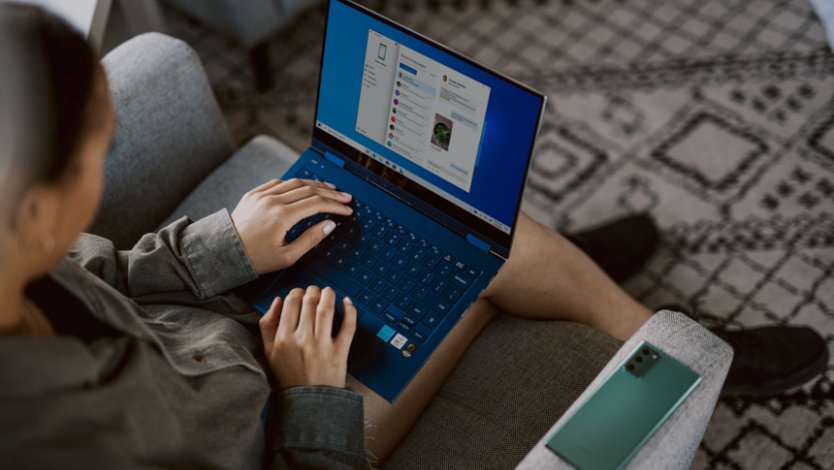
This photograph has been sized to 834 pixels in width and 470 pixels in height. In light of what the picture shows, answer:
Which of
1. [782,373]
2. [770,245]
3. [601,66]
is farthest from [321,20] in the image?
[782,373]

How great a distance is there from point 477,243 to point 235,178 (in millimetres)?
491

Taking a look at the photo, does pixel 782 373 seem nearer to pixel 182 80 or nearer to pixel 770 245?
pixel 770 245

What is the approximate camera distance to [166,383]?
71cm

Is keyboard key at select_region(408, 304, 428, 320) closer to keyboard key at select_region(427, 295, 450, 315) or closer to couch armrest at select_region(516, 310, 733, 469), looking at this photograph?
keyboard key at select_region(427, 295, 450, 315)

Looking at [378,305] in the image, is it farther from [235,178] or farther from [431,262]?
[235,178]

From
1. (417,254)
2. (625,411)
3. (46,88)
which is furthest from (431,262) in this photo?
(46,88)

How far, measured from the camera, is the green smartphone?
2.30 ft

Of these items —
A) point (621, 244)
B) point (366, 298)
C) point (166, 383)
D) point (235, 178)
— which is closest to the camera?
point (166, 383)

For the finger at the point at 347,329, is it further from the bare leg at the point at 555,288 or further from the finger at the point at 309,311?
the bare leg at the point at 555,288

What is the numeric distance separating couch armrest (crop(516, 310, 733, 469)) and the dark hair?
55cm

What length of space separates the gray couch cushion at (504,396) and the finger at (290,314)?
0.82 feet

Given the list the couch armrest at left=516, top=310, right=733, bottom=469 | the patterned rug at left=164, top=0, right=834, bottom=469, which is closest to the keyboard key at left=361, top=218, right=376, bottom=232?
the couch armrest at left=516, top=310, right=733, bottom=469

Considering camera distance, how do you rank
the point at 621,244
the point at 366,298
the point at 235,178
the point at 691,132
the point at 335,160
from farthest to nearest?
the point at 691,132
the point at 621,244
the point at 235,178
the point at 335,160
the point at 366,298

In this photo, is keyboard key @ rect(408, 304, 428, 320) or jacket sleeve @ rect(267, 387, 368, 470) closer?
jacket sleeve @ rect(267, 387, 368, 470)
